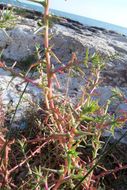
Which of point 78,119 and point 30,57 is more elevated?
point 78,119

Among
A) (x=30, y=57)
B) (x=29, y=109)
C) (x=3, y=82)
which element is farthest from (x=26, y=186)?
(x=30, y=57)

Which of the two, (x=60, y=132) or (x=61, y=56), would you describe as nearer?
(x=60, y=132)

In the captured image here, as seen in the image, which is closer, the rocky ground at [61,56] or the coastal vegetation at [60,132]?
the coastal vegetation at [60,132]

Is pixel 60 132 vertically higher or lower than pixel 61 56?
higher

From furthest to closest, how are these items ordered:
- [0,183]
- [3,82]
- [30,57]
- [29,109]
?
[30,57] → [3,82] → [29,109] → [0,183]

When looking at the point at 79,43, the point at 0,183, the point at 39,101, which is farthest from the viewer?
the point at 79,43

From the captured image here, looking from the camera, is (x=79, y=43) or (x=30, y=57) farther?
(x=79, y=43)

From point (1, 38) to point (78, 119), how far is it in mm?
3616

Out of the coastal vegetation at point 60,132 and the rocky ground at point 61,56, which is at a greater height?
the coastal vegetation at point 60,132

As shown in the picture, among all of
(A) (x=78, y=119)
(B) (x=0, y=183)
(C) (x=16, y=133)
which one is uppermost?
(A) (x=78, y=119)

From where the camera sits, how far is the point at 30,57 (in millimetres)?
4578

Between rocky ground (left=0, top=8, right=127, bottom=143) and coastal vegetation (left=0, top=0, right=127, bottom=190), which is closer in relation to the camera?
coastal vegetation (left=0, top=0, right=127, bottom=190)

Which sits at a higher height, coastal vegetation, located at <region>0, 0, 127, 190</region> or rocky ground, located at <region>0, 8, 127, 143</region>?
coastal vegetation, located at <region>0, 0, 127, 190</region>

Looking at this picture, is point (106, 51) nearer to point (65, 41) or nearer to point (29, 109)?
point (65, 41)
